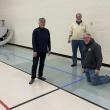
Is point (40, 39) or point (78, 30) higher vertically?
point (78, 30)

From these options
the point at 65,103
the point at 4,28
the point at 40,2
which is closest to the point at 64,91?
the point at 65,103

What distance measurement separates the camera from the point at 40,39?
3.90 m

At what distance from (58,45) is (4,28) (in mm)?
3388

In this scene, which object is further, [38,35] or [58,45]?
[58,45]

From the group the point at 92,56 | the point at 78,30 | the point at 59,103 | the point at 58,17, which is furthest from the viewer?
the point at 58,17

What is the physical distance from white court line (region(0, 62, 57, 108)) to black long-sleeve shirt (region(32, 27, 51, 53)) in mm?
791

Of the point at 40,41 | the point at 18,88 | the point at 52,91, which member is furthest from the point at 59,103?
the point at 40,41

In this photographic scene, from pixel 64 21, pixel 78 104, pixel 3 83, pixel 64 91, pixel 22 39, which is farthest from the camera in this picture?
pixel 22 39

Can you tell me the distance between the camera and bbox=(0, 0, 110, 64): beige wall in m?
5.12

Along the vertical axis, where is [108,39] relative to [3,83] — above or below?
above

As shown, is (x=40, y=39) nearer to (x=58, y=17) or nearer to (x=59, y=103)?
(x=59, y=103)

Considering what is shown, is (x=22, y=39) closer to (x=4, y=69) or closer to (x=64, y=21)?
→ (x=64, y=21)

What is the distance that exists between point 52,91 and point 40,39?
1127mm

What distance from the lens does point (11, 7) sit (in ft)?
28.9
